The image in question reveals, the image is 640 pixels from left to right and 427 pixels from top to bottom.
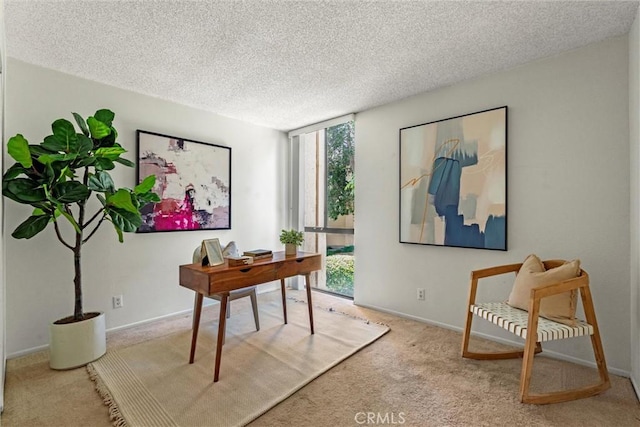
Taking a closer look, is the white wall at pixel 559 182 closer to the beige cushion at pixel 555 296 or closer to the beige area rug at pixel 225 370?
the beige cushion at pixel 555 296

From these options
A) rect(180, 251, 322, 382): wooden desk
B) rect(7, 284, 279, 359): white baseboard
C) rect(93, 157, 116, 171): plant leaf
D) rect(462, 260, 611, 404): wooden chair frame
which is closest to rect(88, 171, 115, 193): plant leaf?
rect(93, 157, 116, 171): plant leaf

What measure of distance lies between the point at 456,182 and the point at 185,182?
2.83 metres

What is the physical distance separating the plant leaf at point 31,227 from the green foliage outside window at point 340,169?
293 cm

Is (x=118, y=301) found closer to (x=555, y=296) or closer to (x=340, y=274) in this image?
(x=340, y=274)

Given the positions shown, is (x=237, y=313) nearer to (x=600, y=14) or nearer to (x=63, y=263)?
(x=63, y=263)

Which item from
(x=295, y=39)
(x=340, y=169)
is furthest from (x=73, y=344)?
(x=340, y=169)

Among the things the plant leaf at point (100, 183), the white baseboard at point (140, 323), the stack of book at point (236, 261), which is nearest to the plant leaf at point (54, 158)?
the plant leaf at point (100, 183)

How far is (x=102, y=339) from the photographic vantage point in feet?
7.60

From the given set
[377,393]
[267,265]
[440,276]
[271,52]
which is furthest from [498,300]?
[271,52]

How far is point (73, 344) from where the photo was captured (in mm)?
2146

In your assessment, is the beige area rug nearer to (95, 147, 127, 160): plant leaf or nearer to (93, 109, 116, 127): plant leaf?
(95, 147, 127, 160): plant leaf

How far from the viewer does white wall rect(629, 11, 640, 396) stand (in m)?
1.82

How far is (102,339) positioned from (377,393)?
2.11 meters

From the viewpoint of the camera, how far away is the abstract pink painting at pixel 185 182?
10.0 feet
